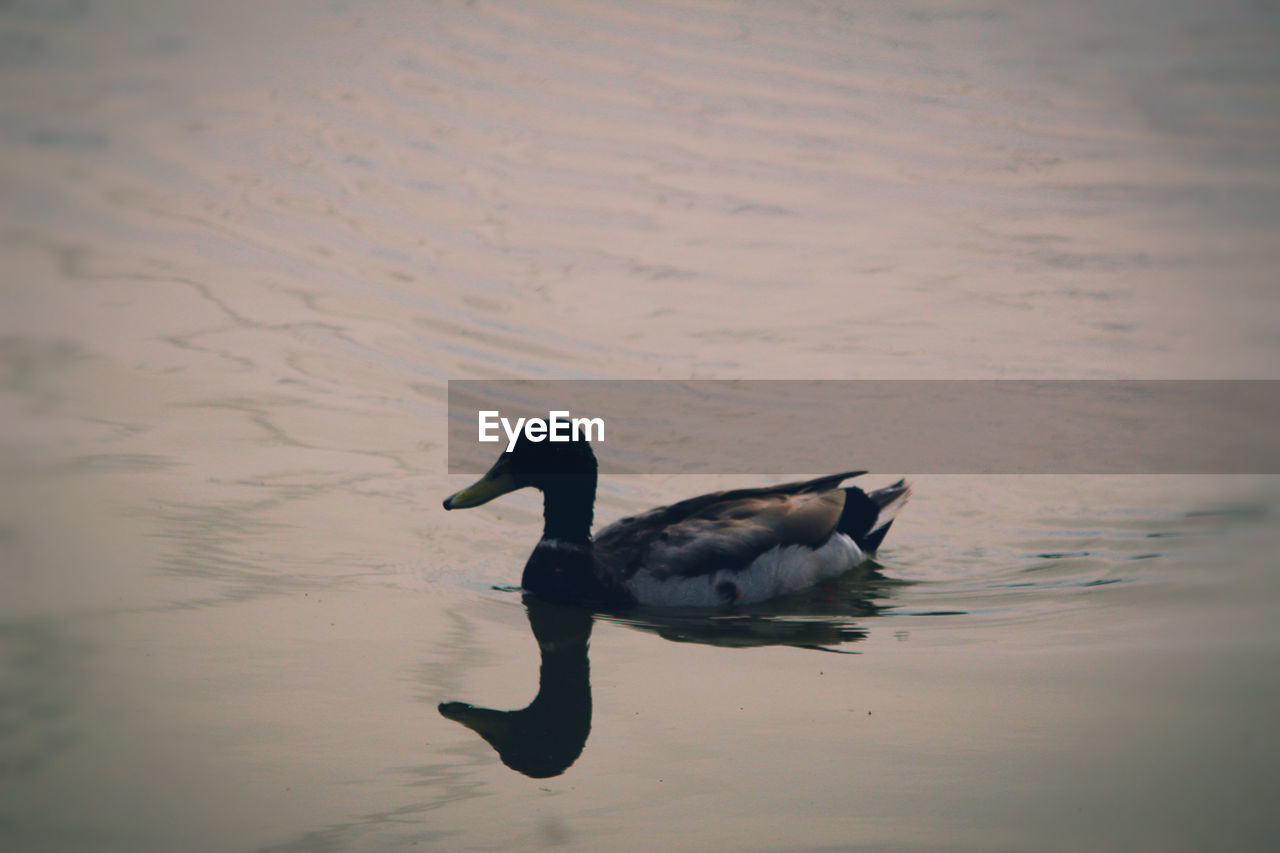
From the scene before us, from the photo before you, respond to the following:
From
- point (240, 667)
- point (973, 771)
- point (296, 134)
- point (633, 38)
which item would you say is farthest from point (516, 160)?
point (973, 771)

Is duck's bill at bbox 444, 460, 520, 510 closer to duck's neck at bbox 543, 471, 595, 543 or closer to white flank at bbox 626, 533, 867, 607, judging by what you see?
duck's neck at bbox 543, 471, 595, 543

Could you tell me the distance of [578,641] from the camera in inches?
313

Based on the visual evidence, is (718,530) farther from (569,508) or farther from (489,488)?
(489,488)

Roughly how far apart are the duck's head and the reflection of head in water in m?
1.14

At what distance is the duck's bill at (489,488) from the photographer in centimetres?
860

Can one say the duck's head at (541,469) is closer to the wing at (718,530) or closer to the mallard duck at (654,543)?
the mallard duck at (654,543)

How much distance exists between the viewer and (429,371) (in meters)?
12.2

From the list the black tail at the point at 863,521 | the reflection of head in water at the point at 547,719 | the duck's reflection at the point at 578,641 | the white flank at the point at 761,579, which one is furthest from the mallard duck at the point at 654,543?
the reflection of head in water at the point at 547,719

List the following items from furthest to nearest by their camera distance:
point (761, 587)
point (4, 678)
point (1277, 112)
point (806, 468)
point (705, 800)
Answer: point (1277, 112)
point (806, 468)
point (761, 587)
point (4, 678)
point (705, 800)

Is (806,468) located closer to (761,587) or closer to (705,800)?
(761,587)

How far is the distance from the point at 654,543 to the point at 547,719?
211cm

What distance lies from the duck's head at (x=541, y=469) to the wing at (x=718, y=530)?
0.40 m

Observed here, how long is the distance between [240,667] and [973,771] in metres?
3.46

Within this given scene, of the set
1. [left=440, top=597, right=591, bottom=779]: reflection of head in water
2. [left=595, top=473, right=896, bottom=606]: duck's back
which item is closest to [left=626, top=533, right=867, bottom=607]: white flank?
[left=595, top=473, right=896, bottom=606]: duck's back
